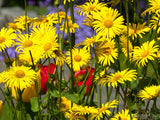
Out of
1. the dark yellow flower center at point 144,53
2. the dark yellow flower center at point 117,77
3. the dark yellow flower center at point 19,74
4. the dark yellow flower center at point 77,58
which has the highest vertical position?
the dark yellow flower center at point 144,53

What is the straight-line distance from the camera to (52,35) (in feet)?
1.65

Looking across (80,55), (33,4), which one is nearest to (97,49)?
(80,55)

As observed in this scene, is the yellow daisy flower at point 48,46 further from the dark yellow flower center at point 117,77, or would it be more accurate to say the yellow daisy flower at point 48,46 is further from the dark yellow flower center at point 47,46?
the dark yellow flower center at point 117,77

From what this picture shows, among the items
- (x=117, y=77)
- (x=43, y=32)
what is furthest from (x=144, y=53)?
(x=43, y=32)

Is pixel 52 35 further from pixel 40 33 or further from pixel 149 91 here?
pixel 149 91

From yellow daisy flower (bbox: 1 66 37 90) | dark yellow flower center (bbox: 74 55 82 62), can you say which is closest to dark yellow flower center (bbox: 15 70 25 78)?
yellow daisy flower (bbox: 1 66 37 90)

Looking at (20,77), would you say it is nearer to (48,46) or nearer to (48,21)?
(48,46)

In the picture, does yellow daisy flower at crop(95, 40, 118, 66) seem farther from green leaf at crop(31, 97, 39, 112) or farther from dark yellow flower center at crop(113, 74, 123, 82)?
green leaf at crop(31, 97, 39, 112)

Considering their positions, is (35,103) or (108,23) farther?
(35,103)

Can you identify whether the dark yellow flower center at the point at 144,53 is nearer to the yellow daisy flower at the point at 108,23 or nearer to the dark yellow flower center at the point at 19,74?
the yellow daisy flower at the point at 108,23

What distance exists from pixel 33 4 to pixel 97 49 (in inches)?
142

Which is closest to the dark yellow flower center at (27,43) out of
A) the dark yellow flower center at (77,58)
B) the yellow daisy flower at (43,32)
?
the yellow daisy flower at (43,32)

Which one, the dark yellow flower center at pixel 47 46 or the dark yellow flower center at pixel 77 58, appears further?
the dark yellow flower center at pixel 77 58

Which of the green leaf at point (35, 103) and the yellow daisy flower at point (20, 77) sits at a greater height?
the yellow daisy flower at point (20, 77)
